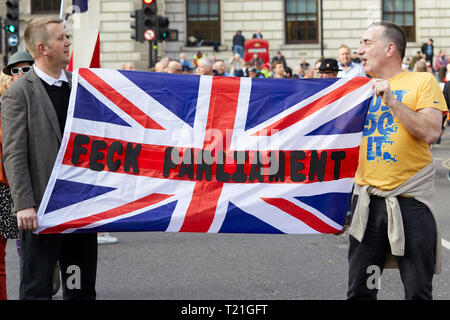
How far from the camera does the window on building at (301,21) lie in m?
36.4

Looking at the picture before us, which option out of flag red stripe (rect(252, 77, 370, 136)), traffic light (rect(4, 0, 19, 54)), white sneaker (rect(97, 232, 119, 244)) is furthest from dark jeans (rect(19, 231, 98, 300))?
traffic light (rect(4, 0, 19, 54))

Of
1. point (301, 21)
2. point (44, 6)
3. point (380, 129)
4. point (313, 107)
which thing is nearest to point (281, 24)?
point (301, 21)

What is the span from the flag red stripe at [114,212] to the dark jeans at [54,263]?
0.07m

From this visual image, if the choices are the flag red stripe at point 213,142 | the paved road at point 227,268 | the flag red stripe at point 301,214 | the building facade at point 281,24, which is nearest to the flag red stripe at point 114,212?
the flag red stripe at point 213,142

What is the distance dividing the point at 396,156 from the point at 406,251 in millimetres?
494

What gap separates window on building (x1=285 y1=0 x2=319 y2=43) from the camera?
36438 millimetres

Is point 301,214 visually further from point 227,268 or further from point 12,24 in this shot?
point 12,24

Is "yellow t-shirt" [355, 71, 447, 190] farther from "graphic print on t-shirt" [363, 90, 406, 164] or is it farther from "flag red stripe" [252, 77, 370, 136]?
"flag red stripe" [252, 77, 370, 136]

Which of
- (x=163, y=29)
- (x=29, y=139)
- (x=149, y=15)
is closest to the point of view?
(x=29, y=139)

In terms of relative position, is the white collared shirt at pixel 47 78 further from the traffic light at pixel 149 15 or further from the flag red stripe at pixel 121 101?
the traffic light at pixel 149 15

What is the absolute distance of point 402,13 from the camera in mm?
36812

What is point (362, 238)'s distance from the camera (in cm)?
412
